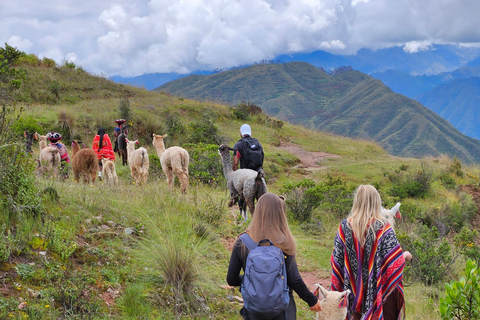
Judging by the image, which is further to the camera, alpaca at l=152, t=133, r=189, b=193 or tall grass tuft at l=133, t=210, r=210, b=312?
alpaca at l=152, t=133, r=189, b=193

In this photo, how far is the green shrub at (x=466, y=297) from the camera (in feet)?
9.14

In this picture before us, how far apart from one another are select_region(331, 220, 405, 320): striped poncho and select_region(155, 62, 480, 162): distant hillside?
8529 cm

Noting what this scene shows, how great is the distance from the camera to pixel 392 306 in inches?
134

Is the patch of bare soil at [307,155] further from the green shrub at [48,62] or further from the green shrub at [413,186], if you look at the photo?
the green shrub at [48,62]

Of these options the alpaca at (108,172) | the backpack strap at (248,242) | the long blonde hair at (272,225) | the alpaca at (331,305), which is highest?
the alpaca at (108,172)

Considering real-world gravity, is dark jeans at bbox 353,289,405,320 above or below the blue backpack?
below

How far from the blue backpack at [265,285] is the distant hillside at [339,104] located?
86.0 m

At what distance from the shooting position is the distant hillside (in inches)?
3851

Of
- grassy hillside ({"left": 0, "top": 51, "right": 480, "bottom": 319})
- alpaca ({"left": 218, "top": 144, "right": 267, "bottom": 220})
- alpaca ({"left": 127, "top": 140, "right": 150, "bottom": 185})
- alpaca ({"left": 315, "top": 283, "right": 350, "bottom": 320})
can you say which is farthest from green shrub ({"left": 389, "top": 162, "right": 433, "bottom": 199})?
alpaca ({"left": 315, "top": 283, "right": 350, "bottom": 320})

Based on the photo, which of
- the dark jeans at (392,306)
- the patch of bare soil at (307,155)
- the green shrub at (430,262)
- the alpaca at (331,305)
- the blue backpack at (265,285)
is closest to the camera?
the blue backpack at (265,285)

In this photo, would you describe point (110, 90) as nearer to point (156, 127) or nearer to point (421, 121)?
point (156, 127)

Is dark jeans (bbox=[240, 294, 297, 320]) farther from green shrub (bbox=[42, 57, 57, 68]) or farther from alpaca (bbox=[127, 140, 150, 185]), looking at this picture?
green shrub (bbox=[42, 57, 57, 68])

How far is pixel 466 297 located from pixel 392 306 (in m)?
0.71

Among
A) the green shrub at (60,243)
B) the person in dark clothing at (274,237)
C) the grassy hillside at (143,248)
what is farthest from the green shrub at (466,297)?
the green shrub at (60,243)
